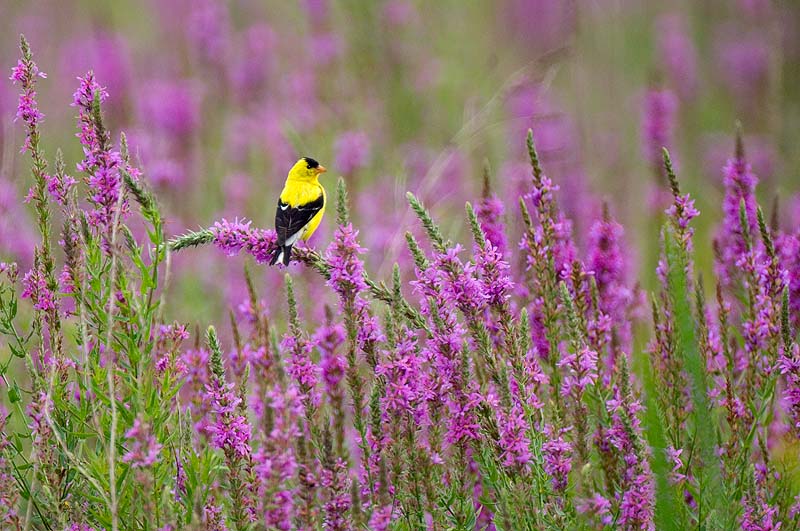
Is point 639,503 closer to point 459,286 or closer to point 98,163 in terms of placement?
point 459,286

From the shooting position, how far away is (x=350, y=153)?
19.2 feet

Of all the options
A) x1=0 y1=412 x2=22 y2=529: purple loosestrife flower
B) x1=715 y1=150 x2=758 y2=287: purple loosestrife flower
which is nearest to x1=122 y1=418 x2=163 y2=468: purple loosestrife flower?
x1=0 y1=412 x2=22 y2=529: purple loosestrife flower

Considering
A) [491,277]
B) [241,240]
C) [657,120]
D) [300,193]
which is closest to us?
[491,277]

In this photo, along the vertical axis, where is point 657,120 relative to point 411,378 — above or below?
above

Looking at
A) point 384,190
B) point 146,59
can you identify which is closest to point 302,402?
point 384,190

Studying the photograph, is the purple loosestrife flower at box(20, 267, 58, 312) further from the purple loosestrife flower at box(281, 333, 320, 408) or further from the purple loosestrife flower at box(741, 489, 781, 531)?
the purple loosestrife flower at box(741, 489, 781, 531)

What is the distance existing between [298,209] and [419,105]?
14.3 ft

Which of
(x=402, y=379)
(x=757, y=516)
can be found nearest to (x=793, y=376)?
(x=757, y=516)

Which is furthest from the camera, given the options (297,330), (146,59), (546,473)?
(146,59)

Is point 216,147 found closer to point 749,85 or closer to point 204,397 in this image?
point 749,85

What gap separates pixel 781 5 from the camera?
7109 millimetres

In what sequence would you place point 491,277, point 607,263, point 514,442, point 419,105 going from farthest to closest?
point 419,105, point 607,263, point 491,277, point 514,442

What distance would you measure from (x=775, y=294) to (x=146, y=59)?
27.7 ft

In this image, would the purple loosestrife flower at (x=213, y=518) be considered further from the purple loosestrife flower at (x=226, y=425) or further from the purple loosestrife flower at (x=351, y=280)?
the purple loosestrife flower at (x=351, y=280)
